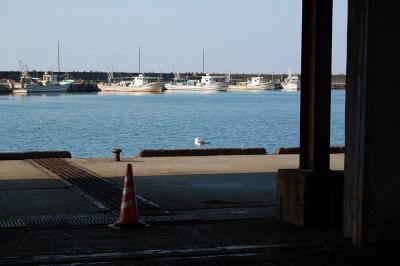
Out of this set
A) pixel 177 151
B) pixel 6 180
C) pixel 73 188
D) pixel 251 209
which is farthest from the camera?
pixel 177 151

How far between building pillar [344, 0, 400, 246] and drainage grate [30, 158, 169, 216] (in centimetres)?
350

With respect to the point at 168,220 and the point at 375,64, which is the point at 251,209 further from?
the point at 375,64

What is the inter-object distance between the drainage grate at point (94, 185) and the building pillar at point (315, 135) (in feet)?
7.38

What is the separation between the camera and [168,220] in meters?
10.1

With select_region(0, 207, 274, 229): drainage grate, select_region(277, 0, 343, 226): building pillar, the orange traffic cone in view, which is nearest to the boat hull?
select_region(0, 207, 274, 229): drainage grate

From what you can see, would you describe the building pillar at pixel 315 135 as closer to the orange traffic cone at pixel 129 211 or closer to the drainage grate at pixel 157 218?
the drainage grate at pixel 157 218

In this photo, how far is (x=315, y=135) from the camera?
9.62m

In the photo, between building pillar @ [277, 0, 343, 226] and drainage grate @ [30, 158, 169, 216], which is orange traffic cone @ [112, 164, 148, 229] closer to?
drainage grate @ [30, 158, 169, 216]

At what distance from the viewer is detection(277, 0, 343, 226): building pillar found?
9516 mm

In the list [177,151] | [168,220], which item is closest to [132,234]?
[168,220]

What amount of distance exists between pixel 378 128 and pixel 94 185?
23.0 ft

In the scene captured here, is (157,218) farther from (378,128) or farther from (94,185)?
(94,185)

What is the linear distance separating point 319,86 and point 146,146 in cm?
3508

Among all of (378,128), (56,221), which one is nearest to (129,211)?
(56,221)
